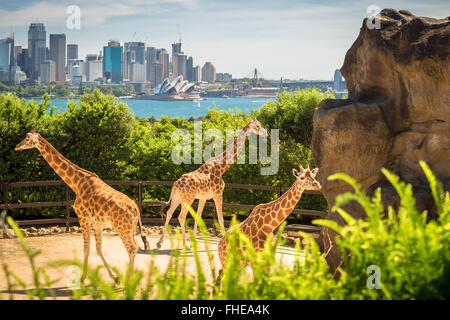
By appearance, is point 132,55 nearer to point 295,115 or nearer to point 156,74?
point 156,74

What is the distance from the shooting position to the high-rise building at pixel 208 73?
12238 centimetres

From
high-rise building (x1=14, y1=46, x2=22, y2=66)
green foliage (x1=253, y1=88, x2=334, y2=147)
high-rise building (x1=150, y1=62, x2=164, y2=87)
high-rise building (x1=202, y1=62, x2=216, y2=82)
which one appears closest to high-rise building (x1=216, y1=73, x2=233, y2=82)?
high-rise building (x1=202, y1=62, x2=216, y2=82)

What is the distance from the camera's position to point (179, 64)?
11394 cm

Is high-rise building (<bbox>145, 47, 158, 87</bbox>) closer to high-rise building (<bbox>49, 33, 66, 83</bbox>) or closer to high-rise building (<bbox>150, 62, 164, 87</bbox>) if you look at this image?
high-rise building (<bbox>150, 62, 164, 87</bbox>)

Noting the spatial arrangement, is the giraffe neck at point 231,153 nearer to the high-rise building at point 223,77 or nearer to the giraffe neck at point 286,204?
the giraffe neck at point 286,204

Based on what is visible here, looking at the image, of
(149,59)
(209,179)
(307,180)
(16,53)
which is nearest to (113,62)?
(16,53)

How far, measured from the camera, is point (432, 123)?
712 cm

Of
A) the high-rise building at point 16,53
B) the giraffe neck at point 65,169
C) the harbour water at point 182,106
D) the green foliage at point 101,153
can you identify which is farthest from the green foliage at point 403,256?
the harbour water at point 182,106

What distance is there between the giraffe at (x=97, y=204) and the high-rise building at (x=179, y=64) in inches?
4130
